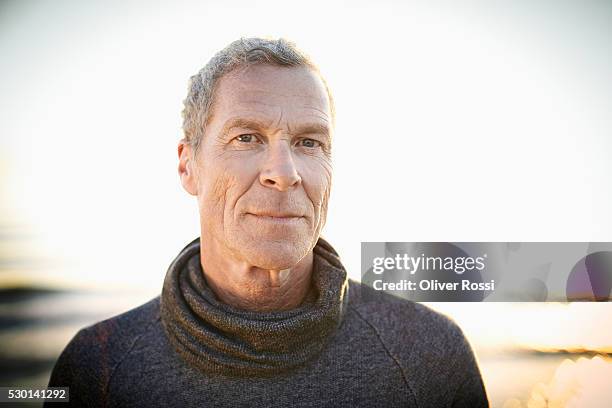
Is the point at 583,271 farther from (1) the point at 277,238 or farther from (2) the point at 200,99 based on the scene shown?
(2) the point at 200,99

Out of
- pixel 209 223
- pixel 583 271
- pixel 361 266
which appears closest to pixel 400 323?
Result: pixel 361 266

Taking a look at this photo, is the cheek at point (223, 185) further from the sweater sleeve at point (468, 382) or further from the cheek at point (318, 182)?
the sweater sleeve at point (468, 382)

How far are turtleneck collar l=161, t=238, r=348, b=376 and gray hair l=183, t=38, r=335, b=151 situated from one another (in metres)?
0.51

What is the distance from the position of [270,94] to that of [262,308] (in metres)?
0.67

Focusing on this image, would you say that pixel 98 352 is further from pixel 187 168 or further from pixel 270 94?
pixel 270 94

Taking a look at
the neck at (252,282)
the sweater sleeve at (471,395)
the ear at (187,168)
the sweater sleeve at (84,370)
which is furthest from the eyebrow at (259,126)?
the sweater sleeve at (471,395)

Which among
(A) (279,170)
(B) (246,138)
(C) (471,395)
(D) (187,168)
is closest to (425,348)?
(C) (471,395)

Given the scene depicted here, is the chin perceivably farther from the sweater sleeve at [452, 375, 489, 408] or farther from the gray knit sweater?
the sweater sleeve at [452, 375, 489, 408]

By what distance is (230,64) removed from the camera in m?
1.46

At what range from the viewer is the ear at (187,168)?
1.59m

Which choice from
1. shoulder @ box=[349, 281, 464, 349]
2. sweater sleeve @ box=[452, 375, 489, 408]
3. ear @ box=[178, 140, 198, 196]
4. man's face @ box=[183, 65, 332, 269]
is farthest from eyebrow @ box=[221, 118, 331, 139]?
sweater sleeve @ box=[452, 375, 489, 408]

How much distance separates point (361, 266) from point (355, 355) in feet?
1.67

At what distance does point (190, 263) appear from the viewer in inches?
63.7

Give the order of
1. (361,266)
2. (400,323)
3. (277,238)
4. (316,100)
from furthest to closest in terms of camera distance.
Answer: (361,266) < (400,323) < (316,100) < (277,238)
